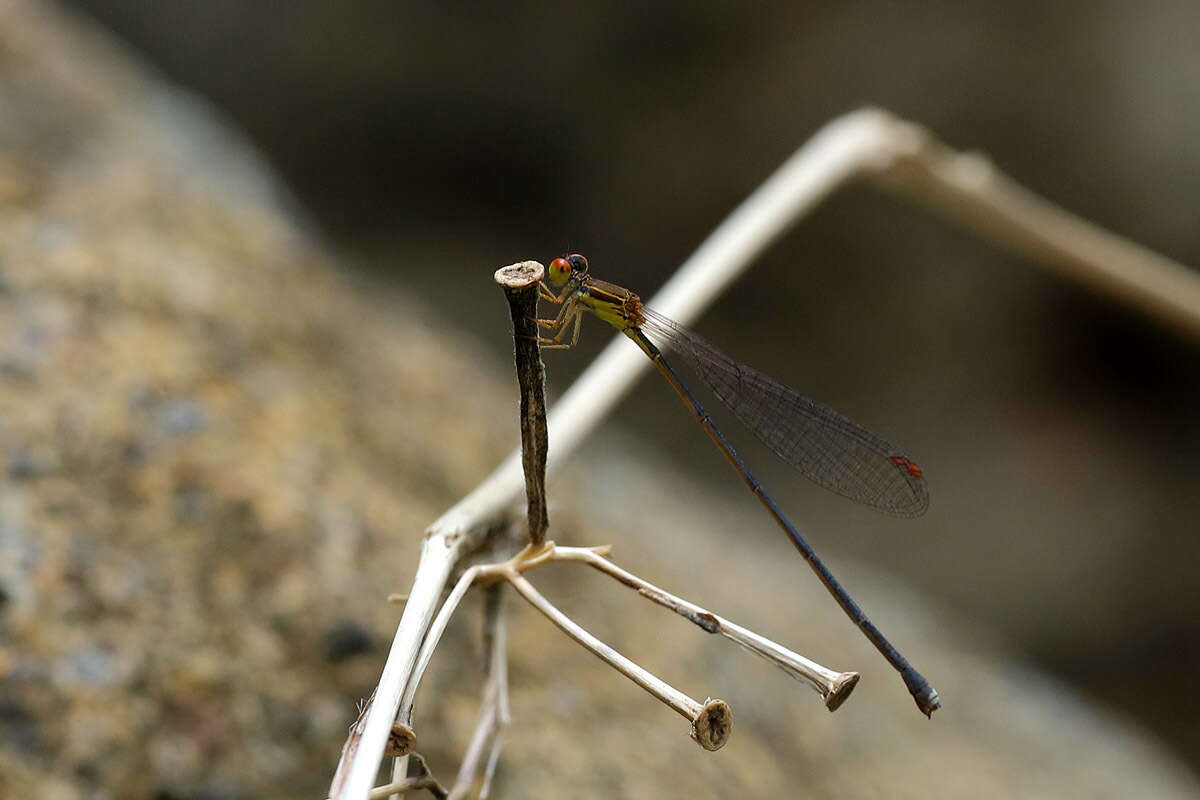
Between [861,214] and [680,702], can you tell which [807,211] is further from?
[861,214]

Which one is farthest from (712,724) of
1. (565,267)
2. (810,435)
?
(810,435)

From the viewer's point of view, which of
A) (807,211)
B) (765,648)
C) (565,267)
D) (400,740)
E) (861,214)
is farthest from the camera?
(861,214)

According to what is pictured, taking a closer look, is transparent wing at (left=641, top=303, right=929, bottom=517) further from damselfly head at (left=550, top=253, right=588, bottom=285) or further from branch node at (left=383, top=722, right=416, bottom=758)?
branch node at (left=383, top=722, right=416, bottom=758)

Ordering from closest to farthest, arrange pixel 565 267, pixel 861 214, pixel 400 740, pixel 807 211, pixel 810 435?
pixel 400 740 < pixel 565 267 < pixel 810 435 < pixel 807 211 < pixel 861 214

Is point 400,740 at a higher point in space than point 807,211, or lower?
lower

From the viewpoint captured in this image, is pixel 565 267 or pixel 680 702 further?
pixel 565 267

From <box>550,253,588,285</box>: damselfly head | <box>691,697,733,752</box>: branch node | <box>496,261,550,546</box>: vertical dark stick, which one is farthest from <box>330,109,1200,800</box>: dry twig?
<box>691,697,733,752</box>: branch node

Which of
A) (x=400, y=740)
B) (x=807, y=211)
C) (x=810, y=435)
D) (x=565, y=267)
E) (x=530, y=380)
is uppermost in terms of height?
(x=807, y=211)

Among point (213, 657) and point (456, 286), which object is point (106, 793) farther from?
point (456, 286)

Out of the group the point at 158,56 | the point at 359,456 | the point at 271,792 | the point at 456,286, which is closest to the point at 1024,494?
the point at 456,286
